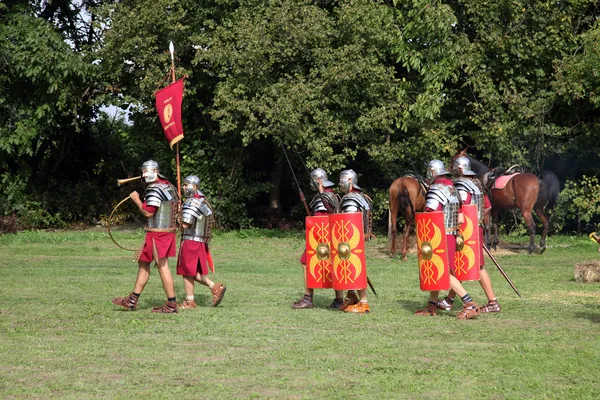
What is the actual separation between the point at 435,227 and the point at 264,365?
3.55 m

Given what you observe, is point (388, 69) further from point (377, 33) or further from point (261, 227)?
point (261, 227)

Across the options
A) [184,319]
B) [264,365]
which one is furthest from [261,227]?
[264,365]

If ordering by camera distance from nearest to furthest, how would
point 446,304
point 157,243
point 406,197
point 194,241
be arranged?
point 157,243 < point 446,304 < point 194,241 < point 406,197

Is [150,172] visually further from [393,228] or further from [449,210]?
[393,228]

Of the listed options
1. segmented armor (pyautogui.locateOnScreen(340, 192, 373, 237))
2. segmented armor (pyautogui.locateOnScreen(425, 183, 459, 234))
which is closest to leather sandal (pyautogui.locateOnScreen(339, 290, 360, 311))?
segmented armor (pyautogui.locateOnScreen(340, 192, 373, 237))

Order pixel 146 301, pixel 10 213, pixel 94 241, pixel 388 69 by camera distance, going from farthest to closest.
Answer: pixel 10 213 < pixel 388 69 < pixel 94 241 < pixel 146 301

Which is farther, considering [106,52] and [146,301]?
[106,52]

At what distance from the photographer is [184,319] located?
11539 millimetres

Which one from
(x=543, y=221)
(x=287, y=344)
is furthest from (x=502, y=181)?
(x=287, y=344)

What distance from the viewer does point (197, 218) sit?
12.5m

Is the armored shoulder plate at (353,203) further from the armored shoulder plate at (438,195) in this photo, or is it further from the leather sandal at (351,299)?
the leather sandal at (351,299)

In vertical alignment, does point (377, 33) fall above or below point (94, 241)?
above

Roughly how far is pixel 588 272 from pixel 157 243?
279 inches

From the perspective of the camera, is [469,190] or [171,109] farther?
[171,109]
